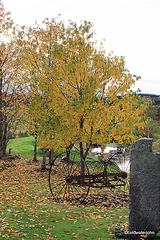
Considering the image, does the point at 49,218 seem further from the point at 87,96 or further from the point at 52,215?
the point at 87,96

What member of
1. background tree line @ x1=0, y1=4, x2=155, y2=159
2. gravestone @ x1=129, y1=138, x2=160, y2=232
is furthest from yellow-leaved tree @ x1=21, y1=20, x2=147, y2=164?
gravestone @ x1=129, y1=138, x2=160, y2=232

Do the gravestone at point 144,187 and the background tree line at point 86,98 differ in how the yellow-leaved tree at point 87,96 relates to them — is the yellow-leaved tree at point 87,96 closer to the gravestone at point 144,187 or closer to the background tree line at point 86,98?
the background tree line at point 86,98

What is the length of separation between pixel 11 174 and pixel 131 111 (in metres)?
9.71

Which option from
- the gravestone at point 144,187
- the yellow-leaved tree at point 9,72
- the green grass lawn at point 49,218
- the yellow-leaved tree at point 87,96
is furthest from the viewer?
the yellow-leaved tree at point 9,72

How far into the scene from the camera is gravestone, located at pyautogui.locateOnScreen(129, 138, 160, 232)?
5062 mm

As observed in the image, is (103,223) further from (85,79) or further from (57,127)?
(85,79)

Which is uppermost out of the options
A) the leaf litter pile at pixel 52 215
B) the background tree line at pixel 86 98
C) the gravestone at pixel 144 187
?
the background tree line at pixel 86 98

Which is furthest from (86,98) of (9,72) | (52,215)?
(9,72)

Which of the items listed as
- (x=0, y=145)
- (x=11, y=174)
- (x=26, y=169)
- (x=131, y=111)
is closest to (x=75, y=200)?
(x=131, y=111)

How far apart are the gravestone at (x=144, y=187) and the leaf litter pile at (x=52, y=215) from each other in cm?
76

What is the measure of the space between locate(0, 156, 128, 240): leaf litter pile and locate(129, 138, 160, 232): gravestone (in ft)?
2.51

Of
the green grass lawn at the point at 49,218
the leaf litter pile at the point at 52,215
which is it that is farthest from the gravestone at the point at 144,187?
the leaf litter pile at the point at 52,215

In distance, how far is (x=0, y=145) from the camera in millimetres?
19359

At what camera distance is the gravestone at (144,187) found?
5062 mm
